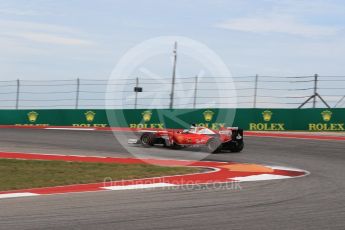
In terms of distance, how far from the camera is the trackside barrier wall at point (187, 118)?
26.3 m

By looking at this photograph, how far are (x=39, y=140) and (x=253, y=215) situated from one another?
15998mm

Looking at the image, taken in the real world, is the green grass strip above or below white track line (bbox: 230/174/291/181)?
below

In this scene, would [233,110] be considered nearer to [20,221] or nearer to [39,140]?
[39,140]

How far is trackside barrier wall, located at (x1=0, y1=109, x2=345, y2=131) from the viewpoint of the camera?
26.3 meters

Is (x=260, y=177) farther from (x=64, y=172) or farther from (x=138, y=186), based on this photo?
(x=64, y=172)

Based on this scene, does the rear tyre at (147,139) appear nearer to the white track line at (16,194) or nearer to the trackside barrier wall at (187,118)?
the trackside barrier wall at (187,118)

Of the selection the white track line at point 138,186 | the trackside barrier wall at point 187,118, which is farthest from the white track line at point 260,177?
the trackside barrier wall at point 187,118

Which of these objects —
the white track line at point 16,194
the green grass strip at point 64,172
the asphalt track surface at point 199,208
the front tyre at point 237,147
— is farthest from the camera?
the front tyre at point 237,147

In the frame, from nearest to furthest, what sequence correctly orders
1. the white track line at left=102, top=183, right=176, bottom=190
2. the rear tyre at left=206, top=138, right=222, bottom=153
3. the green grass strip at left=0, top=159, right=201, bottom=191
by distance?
1. the white track line at left=102, top=183, right=176, bottom=190
2. the green grass strip at left=0, top=159, right=201, bottom=191
3. the rear tyre at left=206, top=138, right=222, bottom=153

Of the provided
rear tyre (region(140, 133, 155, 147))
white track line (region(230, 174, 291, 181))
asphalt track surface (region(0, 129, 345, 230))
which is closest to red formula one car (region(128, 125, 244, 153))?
rear tyre (region(140, 133, 155, 147))

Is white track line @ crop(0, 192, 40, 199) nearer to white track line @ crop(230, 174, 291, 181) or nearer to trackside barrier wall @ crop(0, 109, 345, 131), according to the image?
white track line @ crop(230, 174, 291, 181)

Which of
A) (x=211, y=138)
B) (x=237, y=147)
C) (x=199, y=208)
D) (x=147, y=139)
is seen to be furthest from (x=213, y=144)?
(x=199, y=208)

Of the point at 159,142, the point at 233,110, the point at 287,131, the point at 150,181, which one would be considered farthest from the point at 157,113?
the point at 150,181

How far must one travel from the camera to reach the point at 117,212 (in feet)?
26.6
